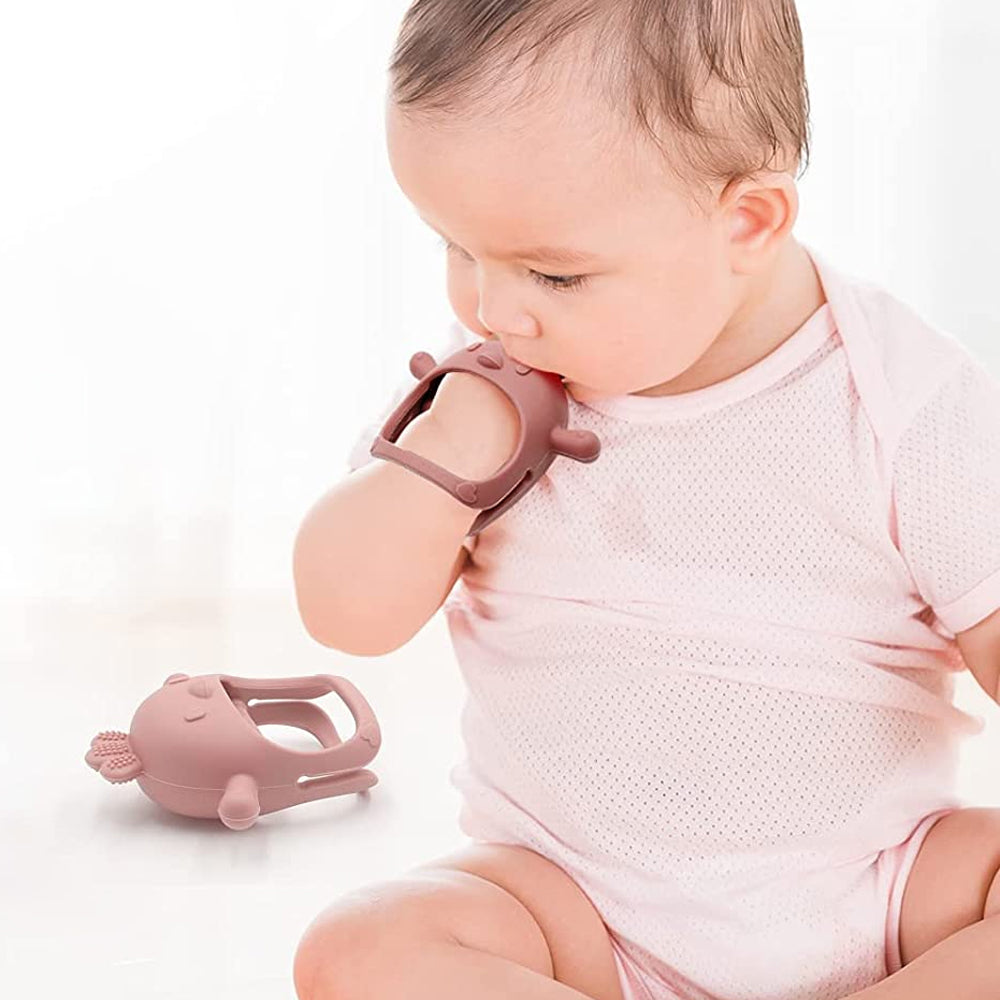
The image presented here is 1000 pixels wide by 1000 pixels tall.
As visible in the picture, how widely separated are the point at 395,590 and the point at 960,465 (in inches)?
13.5

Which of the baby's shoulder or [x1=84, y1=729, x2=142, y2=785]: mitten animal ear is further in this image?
[x1=84, y1=729, x2=142, y2=785]: mitten animal ear

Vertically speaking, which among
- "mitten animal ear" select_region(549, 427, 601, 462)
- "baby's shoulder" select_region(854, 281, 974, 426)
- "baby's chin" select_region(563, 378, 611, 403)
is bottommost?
"mitten animal ear" select_region(549, 427, 601, 462)

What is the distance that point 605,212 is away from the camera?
36.8 inches

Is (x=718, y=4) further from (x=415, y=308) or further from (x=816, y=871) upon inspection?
(x=415, y=308)

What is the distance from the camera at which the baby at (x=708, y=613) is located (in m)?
0.97

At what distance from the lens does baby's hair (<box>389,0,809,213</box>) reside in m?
0.91

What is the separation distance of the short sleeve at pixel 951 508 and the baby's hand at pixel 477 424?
0.76 feet

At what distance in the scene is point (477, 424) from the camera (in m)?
1.06

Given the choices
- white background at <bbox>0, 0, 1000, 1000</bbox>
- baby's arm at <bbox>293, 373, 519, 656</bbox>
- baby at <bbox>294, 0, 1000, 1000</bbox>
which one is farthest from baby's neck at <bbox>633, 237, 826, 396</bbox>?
white background at <bbox>0, 0, 1000, 1000</bbox>

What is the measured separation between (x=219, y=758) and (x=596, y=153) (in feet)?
2.03

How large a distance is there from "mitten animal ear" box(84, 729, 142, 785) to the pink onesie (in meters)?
0.36

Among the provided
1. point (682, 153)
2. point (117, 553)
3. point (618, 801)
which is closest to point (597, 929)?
point (618, 801)

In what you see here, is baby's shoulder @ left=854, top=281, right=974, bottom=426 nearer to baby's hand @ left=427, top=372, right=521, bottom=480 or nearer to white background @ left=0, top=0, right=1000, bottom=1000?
baby's hand @ left=427, top=372, right=521, bottom=480

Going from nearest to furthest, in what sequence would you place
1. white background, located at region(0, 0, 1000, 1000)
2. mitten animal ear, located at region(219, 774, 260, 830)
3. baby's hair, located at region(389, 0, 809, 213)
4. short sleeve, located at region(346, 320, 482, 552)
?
1. baby's hair, located at region(389, 0, 809, 213)
2. short sleeve, located at region(346, 320, 482, 552)
3. mitten animal ear, located at region(219, 774, 260, 830)
4. white background, located at region(0, 0, 1000, 1000)
